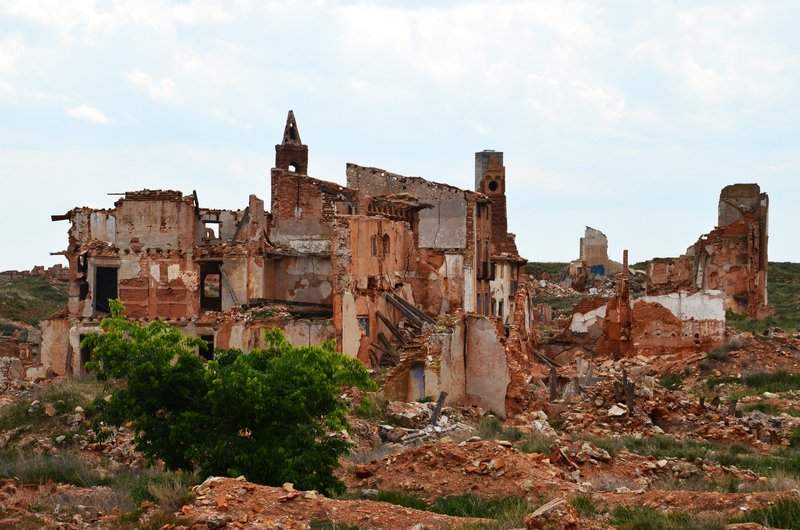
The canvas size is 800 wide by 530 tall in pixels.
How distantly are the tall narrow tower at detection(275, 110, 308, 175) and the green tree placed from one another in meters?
27.4

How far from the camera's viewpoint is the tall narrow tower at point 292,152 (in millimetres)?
41406

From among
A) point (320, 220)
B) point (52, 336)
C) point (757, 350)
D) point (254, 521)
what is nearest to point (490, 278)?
point (320, 220)

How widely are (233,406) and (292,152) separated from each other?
1138 inches

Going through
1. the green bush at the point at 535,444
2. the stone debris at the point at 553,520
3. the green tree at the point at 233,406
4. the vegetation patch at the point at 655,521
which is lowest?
the green bush at the point at 535,444

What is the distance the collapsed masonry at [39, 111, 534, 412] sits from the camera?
1135 inches

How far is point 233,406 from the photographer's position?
43.7 ft

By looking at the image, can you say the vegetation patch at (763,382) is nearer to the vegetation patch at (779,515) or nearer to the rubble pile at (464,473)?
the rubble pile at (464,473)

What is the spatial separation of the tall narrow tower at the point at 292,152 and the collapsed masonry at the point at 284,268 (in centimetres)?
436

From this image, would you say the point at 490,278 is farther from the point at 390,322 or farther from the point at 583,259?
the point at 583,259

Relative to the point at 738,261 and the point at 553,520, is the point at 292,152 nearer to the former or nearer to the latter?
the point at 738,261

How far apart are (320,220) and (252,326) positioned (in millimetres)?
5959

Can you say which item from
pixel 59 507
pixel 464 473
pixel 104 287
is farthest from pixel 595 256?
pixel 59 507

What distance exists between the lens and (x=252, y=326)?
30.0m

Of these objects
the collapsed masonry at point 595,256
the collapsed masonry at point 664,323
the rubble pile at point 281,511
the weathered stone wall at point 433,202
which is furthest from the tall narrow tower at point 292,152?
the collapsed masonry at point 595,256
